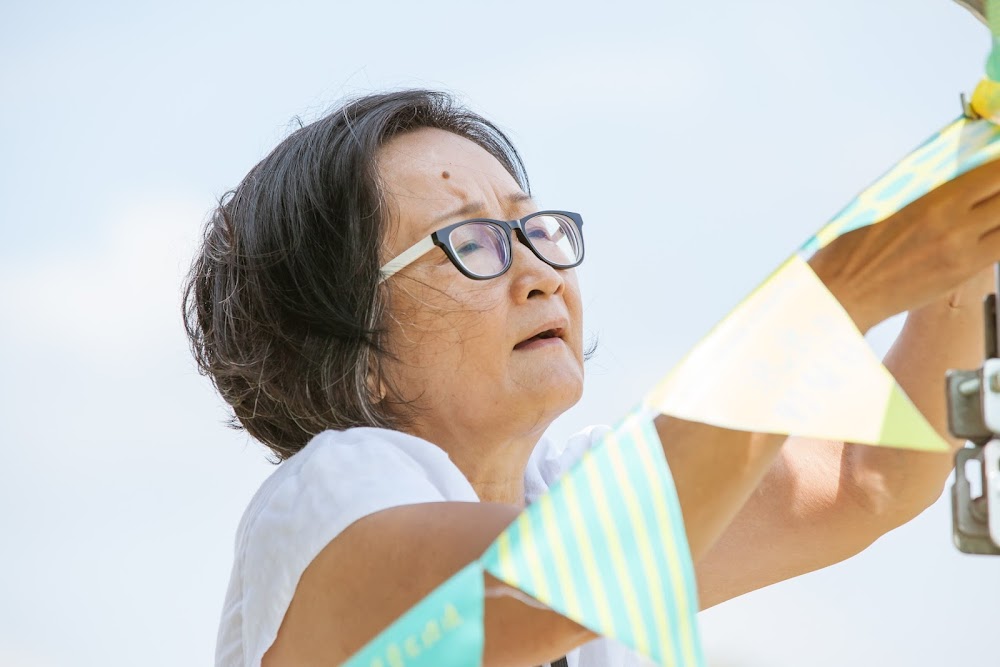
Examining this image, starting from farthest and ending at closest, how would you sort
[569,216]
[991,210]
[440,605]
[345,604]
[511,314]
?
[569,216] → [511,314] → [345,604] → [991,210] → [440,605]

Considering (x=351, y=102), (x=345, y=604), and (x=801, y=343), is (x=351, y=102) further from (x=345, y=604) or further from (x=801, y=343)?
(x=801, y=343)

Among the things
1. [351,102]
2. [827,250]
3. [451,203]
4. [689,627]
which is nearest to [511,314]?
[451,203]

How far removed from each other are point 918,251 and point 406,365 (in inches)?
30.4

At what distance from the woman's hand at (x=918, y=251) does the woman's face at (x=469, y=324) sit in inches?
22.7

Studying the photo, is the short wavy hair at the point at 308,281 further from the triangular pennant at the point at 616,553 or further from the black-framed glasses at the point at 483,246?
the triangular pennant at the point at 616,553

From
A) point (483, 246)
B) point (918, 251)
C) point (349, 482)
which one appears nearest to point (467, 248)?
point (483, 246)

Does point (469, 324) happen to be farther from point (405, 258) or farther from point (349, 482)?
point (349, 482)

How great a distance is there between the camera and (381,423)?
153 centimetres

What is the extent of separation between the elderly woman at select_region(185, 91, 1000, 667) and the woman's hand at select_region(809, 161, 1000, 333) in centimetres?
25

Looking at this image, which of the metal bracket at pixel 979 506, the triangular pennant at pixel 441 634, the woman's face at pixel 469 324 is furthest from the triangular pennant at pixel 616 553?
the woman's face at pixel 469 324

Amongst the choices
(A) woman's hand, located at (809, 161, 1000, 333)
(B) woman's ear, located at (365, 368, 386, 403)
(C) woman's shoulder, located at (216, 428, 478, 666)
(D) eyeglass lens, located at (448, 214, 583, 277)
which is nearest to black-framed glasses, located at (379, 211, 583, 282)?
(D) eyeglass lens, located at (448, 214, 583, 277)

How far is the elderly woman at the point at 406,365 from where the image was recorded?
1.17 m

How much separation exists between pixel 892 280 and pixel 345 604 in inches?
22.8

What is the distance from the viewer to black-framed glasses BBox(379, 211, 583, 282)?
1525 mm
